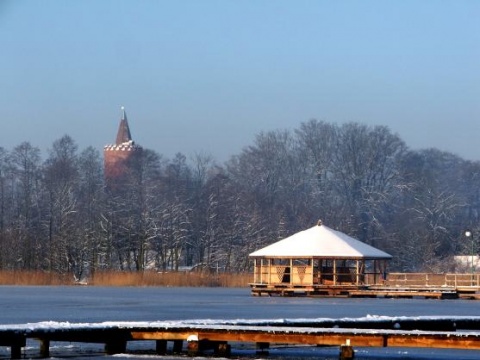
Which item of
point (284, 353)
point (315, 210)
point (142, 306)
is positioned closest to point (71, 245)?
point (315, 210)

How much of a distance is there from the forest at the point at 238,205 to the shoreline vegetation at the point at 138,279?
32.0ft

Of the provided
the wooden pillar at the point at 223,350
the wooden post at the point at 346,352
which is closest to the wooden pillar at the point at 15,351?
the wooden pillar at the point at 223,350

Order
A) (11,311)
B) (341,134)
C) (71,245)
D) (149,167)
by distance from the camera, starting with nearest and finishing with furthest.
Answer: (11,311) → (71,245) → (341,134) → (149,167)

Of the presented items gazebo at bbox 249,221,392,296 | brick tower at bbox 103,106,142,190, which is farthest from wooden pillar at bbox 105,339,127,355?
brick tower at bbox 103,106,142,190

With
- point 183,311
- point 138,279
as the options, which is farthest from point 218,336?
point 138,279

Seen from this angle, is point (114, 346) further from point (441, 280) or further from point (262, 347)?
point (441, 280)

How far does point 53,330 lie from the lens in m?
25.6

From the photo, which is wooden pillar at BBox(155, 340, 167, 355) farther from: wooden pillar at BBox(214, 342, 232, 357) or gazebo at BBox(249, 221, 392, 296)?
gazebo at BBox(249, 221, 392, 296)

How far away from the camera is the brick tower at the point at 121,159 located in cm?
10799

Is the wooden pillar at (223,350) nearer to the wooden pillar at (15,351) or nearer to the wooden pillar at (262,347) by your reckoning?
the wooden pillar at (262,347)

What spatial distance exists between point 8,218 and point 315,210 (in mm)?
24447

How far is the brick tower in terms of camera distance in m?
108

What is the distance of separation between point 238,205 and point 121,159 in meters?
41.3

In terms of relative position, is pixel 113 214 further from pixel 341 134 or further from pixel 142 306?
pixel 142 306
